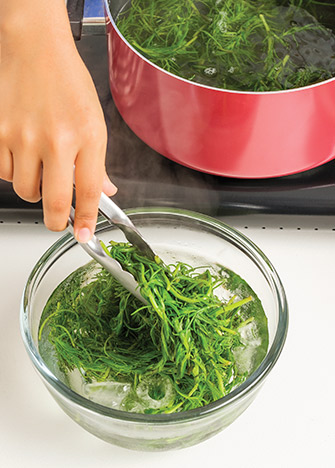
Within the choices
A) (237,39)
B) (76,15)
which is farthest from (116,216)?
(76,15)

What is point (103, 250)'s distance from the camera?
73 centimetres

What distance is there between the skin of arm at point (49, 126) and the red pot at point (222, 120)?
20 centimetres

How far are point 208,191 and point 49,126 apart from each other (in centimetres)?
39

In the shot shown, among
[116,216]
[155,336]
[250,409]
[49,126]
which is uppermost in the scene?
[49,126]

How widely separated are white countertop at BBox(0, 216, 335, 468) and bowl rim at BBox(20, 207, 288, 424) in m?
0.13

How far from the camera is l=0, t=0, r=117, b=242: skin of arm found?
0.63m

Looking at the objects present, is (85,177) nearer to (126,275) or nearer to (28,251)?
(126,275)

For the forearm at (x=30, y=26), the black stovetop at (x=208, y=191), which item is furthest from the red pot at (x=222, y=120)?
the forearm at (x=30, y=26)

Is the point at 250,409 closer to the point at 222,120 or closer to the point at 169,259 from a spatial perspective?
the point at 169,259

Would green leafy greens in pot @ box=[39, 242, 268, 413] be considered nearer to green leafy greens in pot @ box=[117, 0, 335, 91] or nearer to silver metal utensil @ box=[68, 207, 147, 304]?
silver metal utensil @ box=[68, 207, 147, 304]

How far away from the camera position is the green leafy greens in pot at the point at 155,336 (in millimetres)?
739

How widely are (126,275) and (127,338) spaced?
0.10m

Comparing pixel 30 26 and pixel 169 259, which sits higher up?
pixel 30 26

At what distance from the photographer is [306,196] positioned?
38.4 inches
